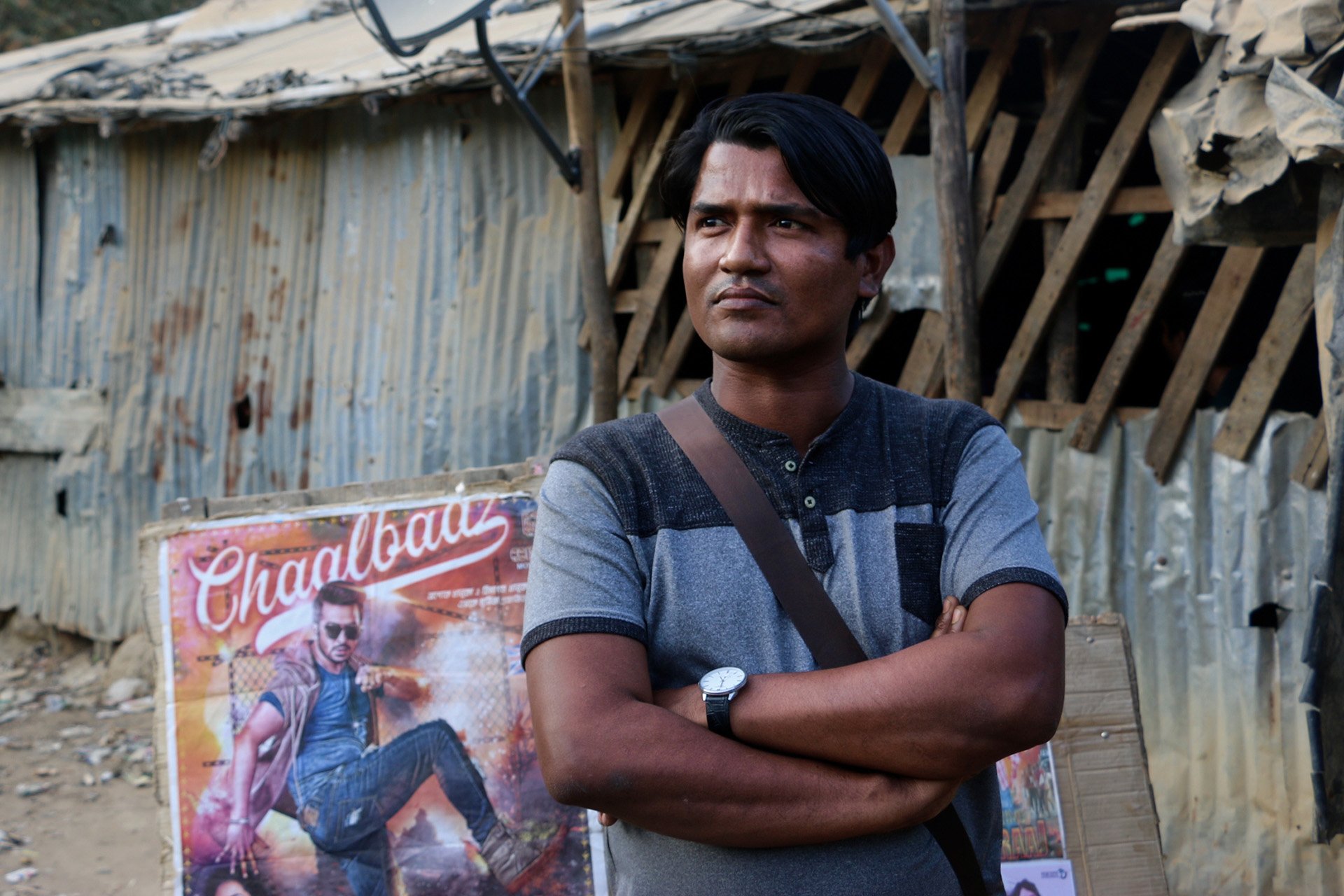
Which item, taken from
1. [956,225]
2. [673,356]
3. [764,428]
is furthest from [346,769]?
[673,356]

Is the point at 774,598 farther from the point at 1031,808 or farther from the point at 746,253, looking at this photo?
the point at 1031,808

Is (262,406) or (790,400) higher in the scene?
(262,406)

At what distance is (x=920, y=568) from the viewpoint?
1616 mm

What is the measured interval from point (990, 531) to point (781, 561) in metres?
0.31

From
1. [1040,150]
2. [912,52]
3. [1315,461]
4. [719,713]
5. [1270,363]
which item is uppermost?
[912,52]

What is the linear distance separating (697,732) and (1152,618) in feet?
11.4

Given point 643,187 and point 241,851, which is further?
point 643,187

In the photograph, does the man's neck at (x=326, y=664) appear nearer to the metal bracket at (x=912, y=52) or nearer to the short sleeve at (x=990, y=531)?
the short sleeve at (x=990, y=531)

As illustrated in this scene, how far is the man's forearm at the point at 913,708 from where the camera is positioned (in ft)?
4.87

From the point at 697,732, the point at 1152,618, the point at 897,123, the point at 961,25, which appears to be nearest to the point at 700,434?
the point at 697,732

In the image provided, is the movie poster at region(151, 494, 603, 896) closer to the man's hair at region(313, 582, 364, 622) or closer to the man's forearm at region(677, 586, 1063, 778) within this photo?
the man's hair at region(313, 582, 364, 622)

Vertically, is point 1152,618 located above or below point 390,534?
below

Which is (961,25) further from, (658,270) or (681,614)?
(681,614)

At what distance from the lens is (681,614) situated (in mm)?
1562
